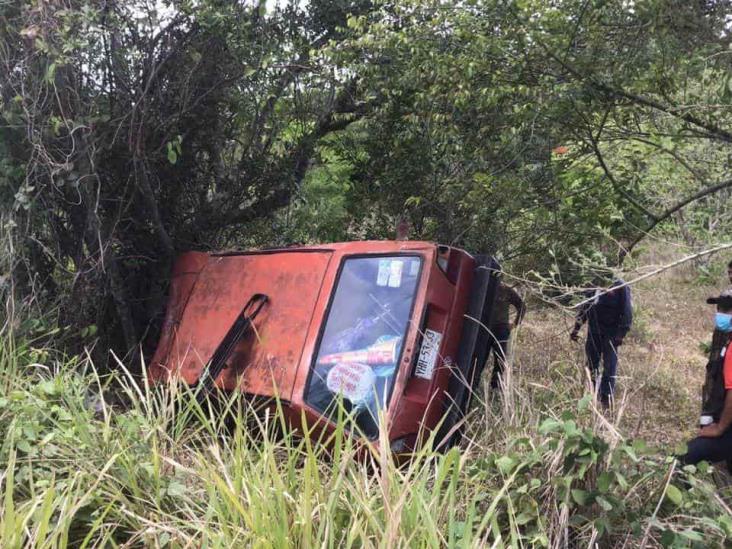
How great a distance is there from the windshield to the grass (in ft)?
1.61

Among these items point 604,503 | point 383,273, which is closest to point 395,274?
point 383,273

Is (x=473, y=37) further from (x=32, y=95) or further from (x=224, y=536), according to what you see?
(x=224, y=536)

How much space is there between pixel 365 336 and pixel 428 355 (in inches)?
15.9

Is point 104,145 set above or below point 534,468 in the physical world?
above

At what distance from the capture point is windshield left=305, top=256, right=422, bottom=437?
3627 millimetres

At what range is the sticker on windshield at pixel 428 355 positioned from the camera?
148 inches

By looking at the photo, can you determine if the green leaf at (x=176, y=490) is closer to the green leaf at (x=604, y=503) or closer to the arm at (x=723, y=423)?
the green leaf at (x=604, y=503)

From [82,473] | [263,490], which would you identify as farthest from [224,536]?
[82,473]

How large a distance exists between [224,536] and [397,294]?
199 centimetres

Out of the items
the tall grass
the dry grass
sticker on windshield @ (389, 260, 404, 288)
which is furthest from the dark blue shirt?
the tall grass

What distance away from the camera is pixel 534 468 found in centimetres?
286

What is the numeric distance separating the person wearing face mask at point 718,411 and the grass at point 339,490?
710 millimetres

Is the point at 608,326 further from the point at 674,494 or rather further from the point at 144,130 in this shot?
the point at 144,130

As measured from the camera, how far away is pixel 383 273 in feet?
13.3
